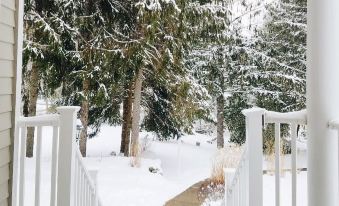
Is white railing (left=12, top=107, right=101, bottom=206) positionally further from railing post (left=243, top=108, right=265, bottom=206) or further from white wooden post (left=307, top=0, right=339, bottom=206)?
white wooden post (left=307, top=0, right=339, bottom=206)

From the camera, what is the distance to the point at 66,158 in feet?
6.14

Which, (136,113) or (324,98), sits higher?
(324,98)

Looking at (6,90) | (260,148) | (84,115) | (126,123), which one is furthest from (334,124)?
(126,123)

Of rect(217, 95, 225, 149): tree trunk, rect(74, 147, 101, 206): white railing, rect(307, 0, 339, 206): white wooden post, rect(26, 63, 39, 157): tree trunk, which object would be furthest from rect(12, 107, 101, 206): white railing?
rect(217, 95, 225, 149): tree trunk

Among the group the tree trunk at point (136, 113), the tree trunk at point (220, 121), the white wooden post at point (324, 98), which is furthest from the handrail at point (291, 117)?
the tree trunk at point (220, 121)

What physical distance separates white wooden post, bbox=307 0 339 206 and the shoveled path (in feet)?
11.0

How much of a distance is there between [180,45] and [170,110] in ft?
4.28

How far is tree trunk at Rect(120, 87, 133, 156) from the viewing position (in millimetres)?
7238

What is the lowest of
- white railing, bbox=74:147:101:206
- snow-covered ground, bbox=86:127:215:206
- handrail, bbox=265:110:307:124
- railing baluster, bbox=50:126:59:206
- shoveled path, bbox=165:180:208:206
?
shoveled path, bbox=165:180:208:206

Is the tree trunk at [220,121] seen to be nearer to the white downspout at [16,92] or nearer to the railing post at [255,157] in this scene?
the railing post at [255,157]

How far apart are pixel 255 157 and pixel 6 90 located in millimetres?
1209

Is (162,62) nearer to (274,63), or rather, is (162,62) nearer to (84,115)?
(84,115)

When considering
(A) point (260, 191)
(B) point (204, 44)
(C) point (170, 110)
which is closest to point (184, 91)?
(C) point (170, 110)

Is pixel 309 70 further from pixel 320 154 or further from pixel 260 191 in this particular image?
pixel 260 191
